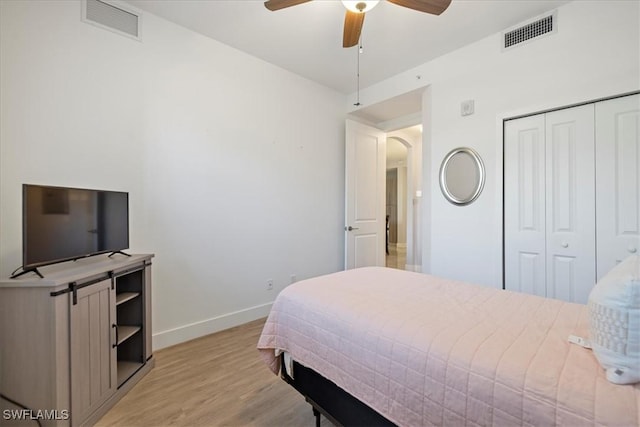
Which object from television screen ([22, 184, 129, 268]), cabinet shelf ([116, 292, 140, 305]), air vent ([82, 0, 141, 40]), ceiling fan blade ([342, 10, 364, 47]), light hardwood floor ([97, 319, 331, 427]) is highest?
air vent ([82, 0, 141, 40])

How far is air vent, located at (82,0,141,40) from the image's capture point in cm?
210

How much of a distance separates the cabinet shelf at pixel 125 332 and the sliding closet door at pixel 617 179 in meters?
3.46

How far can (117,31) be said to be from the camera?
222 centimetres

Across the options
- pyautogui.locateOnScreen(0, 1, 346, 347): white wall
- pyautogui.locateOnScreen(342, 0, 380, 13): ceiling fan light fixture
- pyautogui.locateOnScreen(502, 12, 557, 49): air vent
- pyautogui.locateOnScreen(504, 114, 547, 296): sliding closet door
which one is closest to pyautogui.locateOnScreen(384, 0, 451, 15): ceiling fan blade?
pyautogui.locateOnScreen(342, 0, 380, 13): ceiling fan light fixture

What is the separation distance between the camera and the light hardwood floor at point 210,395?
1.59 m

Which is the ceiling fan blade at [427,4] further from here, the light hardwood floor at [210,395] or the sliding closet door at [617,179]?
the light hardwood floor at [210,395]

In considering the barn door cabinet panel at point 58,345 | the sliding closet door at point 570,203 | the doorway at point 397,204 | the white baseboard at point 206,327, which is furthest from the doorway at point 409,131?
the barn door cabinet panel at point 58,345

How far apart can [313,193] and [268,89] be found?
1347 mm

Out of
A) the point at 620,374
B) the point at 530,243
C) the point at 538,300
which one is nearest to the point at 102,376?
the point at 620,374

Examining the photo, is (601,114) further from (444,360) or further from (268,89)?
(268,89)

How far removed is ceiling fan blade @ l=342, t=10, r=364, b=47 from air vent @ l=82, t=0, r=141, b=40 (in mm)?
1739

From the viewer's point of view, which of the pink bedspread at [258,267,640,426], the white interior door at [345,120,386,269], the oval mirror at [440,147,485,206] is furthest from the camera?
the white interior door at [345,120,386,269]

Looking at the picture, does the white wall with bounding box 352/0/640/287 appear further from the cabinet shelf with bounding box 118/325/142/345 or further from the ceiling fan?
the cabinet shelf with bounding box 118/325/142/345

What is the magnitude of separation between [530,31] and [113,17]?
11.4 ft
